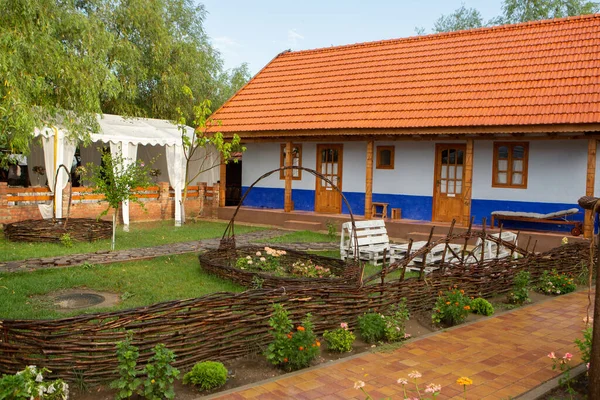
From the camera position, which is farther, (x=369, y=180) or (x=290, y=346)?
(x=369, y=180)

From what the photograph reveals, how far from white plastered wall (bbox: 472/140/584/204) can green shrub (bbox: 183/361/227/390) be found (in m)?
10.9

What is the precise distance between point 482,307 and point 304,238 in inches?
284

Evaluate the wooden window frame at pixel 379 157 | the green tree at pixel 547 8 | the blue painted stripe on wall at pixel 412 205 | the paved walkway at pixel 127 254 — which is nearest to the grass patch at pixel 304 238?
the paved walkway at pixel 127 254

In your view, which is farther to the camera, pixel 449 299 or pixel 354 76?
pixel 354 76

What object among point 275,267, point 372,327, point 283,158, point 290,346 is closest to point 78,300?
point 275,267

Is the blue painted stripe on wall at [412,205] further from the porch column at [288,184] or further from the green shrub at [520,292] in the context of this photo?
the green shrub at [520,292]

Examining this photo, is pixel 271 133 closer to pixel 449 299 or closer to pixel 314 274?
pixel 314 274

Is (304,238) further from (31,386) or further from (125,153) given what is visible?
(31,386)

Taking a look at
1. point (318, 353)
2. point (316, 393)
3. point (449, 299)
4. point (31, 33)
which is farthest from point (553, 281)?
point (31, 33)

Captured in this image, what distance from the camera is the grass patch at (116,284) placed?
690 cm

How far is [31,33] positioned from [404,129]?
28.4ft

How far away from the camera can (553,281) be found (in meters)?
8.30

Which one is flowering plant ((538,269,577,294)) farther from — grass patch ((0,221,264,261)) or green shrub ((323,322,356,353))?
grass patch ((0,221,264,261))

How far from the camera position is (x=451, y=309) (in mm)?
6316
